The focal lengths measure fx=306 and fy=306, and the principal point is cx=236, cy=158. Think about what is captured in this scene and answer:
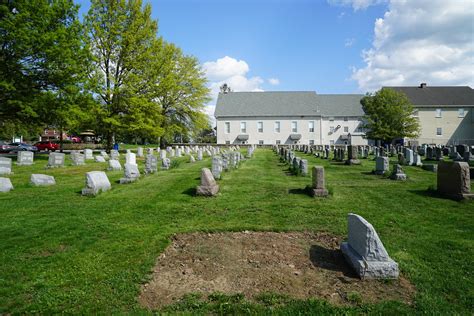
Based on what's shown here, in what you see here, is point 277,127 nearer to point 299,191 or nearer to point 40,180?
point 299,191

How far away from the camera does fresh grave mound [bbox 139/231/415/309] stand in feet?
13.0

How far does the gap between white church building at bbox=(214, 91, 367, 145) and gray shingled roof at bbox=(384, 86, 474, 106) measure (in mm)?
10097

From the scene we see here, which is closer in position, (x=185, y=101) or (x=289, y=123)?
(x=185, y=101)

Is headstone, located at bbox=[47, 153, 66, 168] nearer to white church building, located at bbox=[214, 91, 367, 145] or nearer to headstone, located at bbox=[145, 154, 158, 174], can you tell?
headstone, located at bbox=[145, 154, 158, 174]

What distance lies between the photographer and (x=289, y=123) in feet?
202

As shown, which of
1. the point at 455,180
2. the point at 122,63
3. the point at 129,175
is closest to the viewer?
the point at 455,180

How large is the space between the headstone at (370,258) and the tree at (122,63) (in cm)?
2539

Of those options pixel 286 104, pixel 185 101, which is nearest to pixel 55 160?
pixel 185 101

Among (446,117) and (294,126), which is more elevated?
(446,117)

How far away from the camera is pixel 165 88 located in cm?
3041

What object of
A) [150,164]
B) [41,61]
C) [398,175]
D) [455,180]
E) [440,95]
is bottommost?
[398,175]

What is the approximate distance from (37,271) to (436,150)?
24466 millimetres

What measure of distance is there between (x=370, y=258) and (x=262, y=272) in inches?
61.7

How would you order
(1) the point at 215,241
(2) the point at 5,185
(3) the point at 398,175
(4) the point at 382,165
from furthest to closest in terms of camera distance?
(4) the point at 382,165 → (3) the point at 398,175 → (2) the point at 5,185 → (1) the point at 215,241
